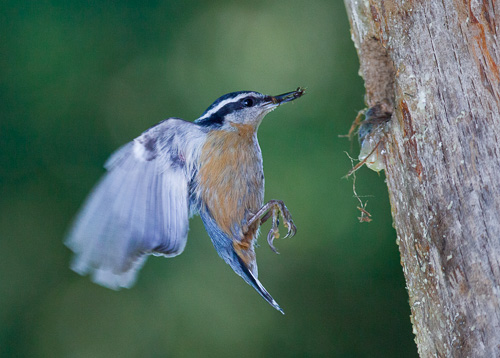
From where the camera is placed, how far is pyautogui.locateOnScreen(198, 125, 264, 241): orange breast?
2.39 m

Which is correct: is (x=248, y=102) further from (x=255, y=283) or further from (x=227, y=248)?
(x=255, y=283)

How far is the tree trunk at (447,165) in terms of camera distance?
1686 millimetres

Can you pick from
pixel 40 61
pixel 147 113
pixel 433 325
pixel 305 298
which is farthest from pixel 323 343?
pixel 40 61

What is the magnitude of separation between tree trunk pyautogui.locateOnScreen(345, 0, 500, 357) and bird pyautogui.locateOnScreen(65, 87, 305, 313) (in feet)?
1.91

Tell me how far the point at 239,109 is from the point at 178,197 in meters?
0.47

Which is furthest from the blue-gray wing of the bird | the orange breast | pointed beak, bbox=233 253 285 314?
pointed beak, bbox=233 253 285 314

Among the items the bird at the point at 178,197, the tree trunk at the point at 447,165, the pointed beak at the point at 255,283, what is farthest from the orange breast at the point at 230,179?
the tree trunk at the point at 447,165

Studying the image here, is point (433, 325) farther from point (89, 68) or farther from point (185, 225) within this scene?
point (89, 68)

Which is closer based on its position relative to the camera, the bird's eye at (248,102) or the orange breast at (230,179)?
the orange breast at (230,179)

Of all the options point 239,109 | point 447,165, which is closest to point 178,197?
point 239,109

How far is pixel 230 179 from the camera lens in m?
2.39

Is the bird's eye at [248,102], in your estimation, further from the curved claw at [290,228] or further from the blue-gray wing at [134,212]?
the curved claw at [290,228]

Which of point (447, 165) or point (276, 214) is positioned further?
point (276, 214)

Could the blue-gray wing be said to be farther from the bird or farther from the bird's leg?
the bird's leg
